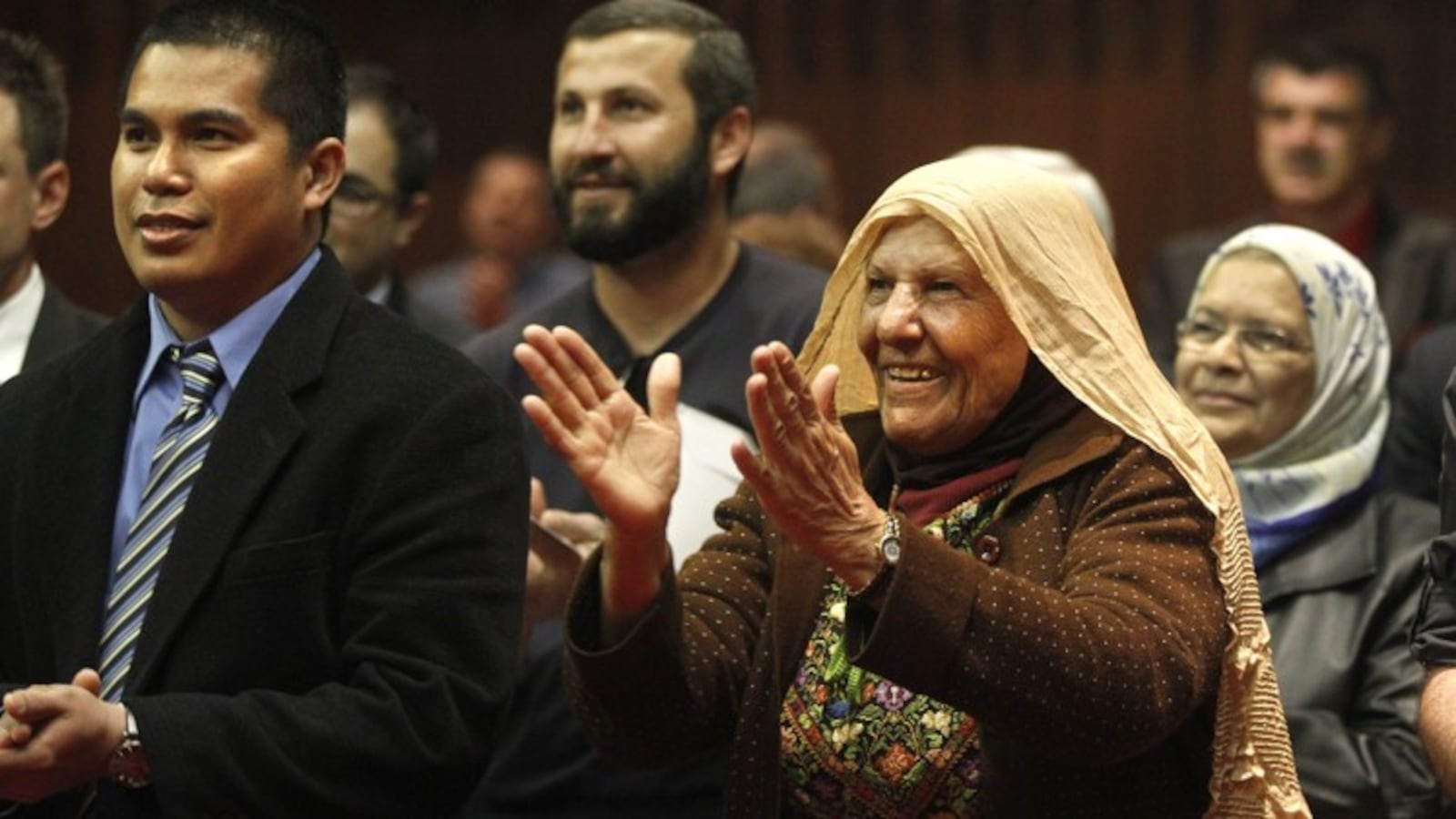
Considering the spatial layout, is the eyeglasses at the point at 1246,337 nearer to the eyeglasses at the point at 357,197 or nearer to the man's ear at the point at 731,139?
the man's ear at the point at 731,139

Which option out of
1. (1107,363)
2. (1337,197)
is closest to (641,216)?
(1107,363)

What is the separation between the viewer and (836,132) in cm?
812

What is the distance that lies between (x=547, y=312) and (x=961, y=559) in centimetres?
176

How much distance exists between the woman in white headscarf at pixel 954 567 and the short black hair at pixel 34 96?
60.9 inches

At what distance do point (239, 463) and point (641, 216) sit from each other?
57.5 inches

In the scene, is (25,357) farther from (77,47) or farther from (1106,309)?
(77,47)

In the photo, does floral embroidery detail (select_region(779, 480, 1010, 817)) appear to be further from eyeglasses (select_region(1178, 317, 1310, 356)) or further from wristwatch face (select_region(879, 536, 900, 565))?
eyeglasses (select_region(1178, 317, 1310, 356))

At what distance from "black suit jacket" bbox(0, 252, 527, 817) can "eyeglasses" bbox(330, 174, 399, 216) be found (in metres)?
1.81

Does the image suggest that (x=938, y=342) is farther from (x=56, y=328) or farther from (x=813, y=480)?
(x=56, y=328)

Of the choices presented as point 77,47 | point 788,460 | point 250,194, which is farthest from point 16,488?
point 77,47

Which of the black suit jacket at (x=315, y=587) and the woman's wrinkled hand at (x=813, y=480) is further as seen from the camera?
the black suit jacket at (x=315, y=587)

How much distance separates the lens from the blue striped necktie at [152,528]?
3002mm

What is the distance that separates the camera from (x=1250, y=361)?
4.34 m

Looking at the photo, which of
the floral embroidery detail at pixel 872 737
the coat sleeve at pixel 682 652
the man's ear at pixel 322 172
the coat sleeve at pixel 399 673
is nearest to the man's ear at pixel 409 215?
the man's ear at pixel 322 172
